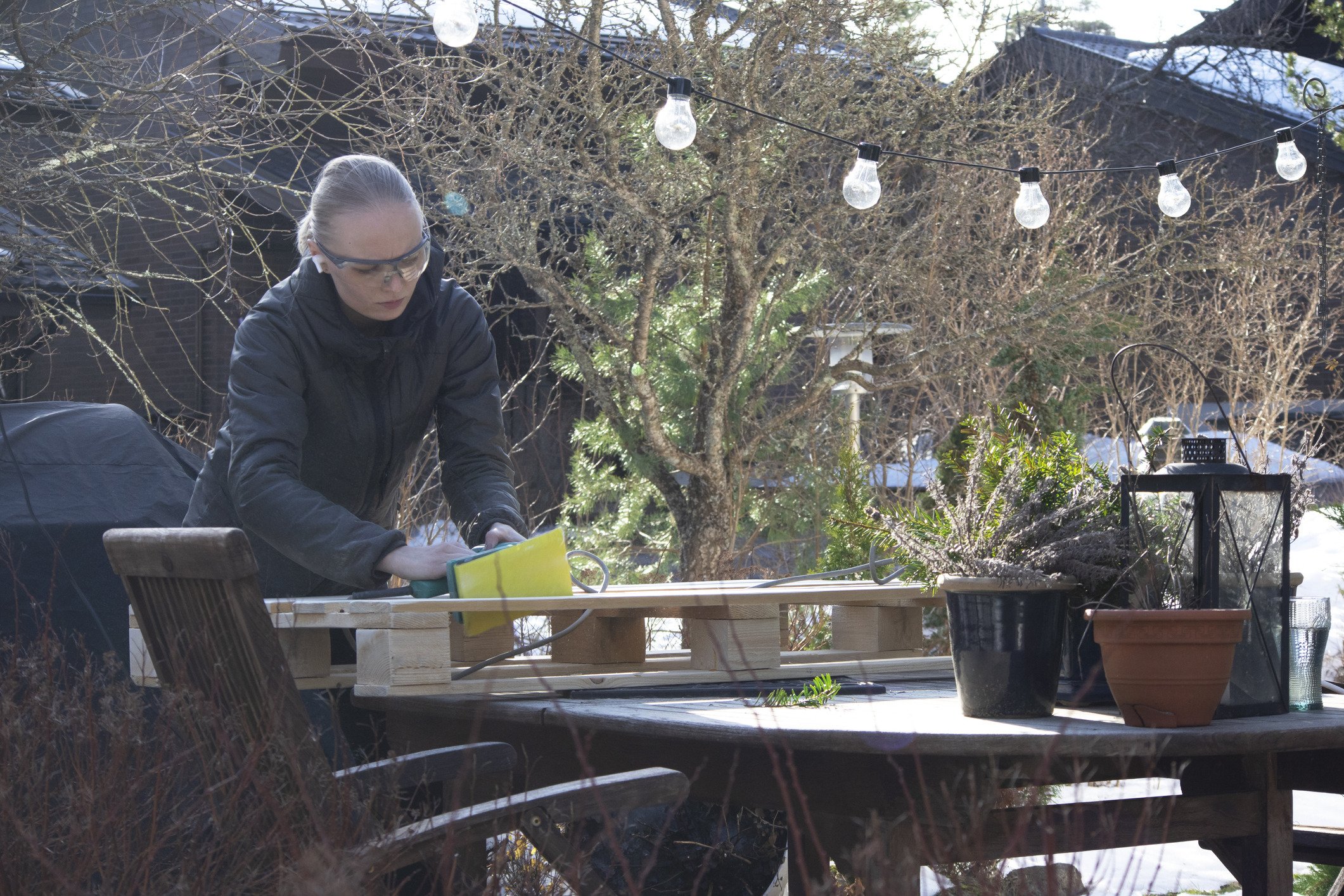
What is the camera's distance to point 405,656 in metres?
2.57

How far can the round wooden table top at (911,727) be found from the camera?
6.32 feet

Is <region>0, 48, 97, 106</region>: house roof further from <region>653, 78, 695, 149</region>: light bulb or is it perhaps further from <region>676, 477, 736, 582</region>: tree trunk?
<region>676, 477, 736, 582</region>: tree trunk

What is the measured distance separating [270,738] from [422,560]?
0.65m

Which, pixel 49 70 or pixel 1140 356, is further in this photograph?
pixel 1140 356

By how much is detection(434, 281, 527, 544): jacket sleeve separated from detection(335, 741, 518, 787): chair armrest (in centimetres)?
102

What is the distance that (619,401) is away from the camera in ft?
29.6

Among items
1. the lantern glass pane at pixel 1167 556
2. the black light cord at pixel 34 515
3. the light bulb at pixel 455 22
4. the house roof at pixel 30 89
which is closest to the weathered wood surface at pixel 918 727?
the lantern glass pane at pixel 1167 556

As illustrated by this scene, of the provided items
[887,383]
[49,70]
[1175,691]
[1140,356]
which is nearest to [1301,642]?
[1175,691]

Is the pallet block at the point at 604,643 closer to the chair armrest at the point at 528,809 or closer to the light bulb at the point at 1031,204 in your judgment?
the chair armrest at the point at 528,809

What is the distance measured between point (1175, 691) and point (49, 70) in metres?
5.23

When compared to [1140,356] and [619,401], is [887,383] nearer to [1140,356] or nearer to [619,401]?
[619,401]

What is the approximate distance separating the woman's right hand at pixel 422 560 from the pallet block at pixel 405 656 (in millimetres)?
137

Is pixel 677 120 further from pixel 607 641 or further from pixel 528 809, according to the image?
pixel 528 809

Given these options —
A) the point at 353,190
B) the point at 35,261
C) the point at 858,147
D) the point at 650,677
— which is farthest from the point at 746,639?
the point at 35,261
